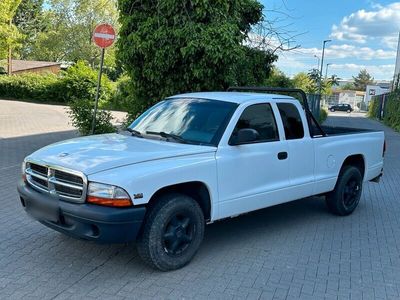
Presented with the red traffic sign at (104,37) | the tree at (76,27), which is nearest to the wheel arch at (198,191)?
the red traffic sign at (104,37)

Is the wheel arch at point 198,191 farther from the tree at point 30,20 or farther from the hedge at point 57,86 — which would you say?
the tree at point 30,20

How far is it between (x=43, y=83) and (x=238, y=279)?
3183cm

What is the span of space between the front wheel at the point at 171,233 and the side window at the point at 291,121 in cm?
177

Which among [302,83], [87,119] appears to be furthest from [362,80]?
[87,119]

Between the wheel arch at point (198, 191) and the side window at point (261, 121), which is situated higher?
the side window at point (261, 121)

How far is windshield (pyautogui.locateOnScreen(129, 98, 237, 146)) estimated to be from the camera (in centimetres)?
489

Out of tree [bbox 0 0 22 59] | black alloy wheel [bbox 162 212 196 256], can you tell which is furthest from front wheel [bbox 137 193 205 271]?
tree [bbox 0 0 22 59]

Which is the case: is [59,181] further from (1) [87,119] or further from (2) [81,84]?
(2) [81,84]

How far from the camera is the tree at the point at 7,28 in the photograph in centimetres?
2900

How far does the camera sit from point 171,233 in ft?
14.4

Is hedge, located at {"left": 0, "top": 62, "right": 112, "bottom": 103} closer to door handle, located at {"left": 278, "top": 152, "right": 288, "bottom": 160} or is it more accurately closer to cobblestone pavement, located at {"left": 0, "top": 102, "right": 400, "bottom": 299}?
cobblestone pavement, located at {"left": 0, "top": 102, "right": 400, "bottom": 299}

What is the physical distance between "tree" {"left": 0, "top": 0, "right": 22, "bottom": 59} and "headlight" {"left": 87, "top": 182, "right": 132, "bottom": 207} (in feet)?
94.7

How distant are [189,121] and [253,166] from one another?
89 centimetres

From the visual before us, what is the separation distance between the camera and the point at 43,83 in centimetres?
3319
